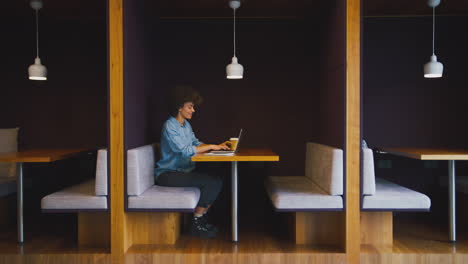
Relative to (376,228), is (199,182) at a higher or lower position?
higher

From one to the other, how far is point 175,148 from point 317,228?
4.82 ft

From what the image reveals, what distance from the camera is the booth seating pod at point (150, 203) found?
3.38 metres

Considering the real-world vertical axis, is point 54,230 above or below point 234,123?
below

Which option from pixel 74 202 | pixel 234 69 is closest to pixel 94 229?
pixel 74 202

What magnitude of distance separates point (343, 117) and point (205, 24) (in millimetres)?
2302

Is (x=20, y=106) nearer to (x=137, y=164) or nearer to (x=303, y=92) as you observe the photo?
(x=137, y=164)

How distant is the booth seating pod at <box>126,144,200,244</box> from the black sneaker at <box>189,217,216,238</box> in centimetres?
15

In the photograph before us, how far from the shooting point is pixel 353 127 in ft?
11.1

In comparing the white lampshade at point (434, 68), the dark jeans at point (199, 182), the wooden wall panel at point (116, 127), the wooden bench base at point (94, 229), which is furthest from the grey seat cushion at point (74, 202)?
the white lampshade at point (434, 68)

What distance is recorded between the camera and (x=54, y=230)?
407 cm

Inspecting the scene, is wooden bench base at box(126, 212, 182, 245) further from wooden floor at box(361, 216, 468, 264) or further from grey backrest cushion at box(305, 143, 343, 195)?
wooden floor at box(361, 216, 468, 264)

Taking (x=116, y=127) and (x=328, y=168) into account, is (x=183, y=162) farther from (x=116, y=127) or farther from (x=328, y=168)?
(x=328, y=168)

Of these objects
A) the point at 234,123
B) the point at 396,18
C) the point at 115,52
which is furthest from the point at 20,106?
the point at 396,18

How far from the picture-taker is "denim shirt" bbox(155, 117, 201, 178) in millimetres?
3648
